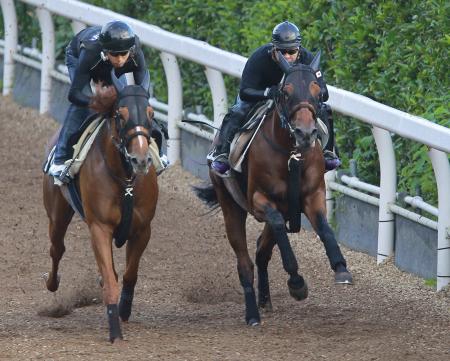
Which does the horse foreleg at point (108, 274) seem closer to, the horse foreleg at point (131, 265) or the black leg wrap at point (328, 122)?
the horse foreleg at point (131, 265)

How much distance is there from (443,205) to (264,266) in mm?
1427

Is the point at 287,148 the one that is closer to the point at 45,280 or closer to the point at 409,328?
the point at 409,328

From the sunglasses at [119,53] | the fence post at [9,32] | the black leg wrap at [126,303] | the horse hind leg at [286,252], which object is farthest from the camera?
the fence post at [9,32]

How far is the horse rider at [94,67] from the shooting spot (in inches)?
369

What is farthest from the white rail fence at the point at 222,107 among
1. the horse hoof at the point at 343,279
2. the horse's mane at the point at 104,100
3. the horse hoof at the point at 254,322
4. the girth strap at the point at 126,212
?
the horse's mane at the point at 104,100

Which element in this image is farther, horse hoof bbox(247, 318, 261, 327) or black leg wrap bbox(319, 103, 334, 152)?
black leg wrap bbox(319, 103, 334, 152)

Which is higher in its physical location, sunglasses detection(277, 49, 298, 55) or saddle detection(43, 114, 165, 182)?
sunglasses detection(277, 49, 298, 55)

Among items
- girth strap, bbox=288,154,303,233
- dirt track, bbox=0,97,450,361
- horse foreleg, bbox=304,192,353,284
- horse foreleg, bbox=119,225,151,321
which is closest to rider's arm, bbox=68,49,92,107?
horse foreleg, bbox=119,225,151,321

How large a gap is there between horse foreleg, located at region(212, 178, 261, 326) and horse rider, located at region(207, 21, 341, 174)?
1.01 ft

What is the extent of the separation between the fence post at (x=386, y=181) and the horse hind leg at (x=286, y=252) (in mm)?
1625

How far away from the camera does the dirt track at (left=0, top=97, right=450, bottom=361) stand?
8.95 meters

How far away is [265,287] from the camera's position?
34.9 feet

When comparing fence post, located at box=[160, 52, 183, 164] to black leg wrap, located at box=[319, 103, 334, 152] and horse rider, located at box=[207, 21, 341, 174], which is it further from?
black leg wrap, located at box=[319, 103, 334, 152]

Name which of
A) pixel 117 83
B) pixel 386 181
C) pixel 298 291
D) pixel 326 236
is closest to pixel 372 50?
pixel 386 181
